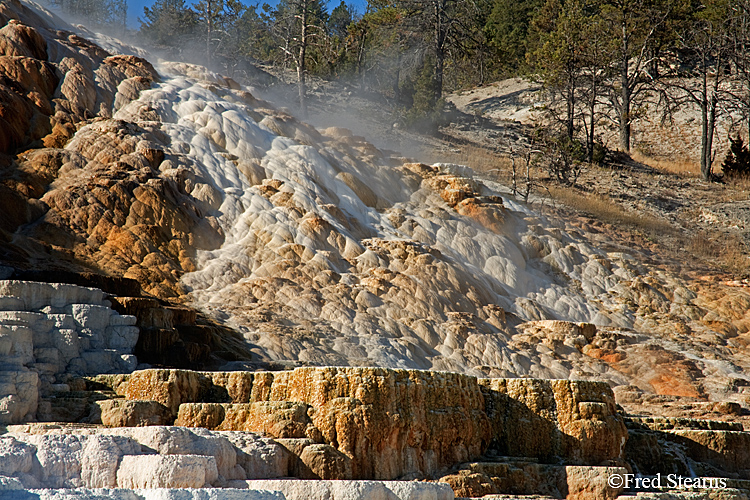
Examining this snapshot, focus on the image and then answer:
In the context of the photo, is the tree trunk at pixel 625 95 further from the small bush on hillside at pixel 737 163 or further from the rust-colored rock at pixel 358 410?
the rust-colored rock at pixel 358 410

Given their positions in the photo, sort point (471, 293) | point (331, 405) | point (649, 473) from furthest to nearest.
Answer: point (471, 293) → point (649, 473) → point (331, 405)

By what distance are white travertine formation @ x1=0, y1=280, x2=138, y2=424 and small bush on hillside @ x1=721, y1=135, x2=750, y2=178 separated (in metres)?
30.8

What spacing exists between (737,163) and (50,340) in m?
32.6

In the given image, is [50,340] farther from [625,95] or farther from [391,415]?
[625,95]

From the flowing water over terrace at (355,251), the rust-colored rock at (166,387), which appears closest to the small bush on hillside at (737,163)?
the flowing water over terrace at (355,251)

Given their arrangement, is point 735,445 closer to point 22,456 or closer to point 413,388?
point 413,388

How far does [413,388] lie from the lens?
10.2m

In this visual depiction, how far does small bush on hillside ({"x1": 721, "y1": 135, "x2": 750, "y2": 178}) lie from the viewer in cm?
3462

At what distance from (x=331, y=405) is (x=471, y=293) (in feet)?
35.8

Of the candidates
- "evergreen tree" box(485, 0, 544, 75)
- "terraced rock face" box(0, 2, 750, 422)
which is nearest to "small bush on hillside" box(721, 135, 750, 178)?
"terraced rock face" box(0, 2, 750, 422)

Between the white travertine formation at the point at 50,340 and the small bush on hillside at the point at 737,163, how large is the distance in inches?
1212

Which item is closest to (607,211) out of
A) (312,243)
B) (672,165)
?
(672,165)

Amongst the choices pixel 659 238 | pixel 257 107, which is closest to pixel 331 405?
pixel 257 107

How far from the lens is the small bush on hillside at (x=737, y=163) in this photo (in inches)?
1363
